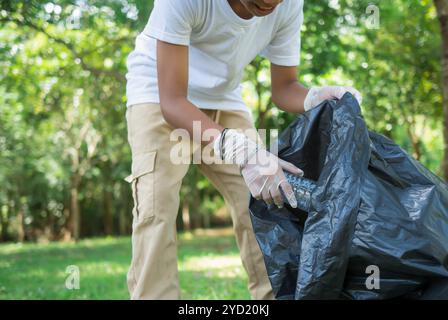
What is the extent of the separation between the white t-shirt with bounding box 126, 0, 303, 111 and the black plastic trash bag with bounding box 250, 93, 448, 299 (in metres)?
0.61

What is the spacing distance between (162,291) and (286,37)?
1.30 metres

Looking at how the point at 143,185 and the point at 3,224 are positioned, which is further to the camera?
the point at 3,224

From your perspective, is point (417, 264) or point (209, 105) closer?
point (417, 264)

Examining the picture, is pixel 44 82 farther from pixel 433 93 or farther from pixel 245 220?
pixel 245 220

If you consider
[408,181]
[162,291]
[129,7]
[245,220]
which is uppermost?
[129,7]

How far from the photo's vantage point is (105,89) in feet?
45.6

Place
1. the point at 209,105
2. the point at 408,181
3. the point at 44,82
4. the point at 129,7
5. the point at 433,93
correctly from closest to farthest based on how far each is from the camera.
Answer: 1. the point at 408,181
2. the point at 209,105
3. the point at 129,7
4. the point at 433,93
5. the point at 44,82

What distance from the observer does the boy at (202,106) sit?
6.98 ft

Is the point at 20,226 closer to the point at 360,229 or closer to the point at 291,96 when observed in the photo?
the point at 291,96

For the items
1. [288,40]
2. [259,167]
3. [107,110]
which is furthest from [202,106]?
[107,110]

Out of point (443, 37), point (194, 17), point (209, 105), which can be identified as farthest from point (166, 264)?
point (443, 37)

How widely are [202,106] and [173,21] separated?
527 mm

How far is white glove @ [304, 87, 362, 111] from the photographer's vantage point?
2244mm

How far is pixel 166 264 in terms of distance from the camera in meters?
2.29
